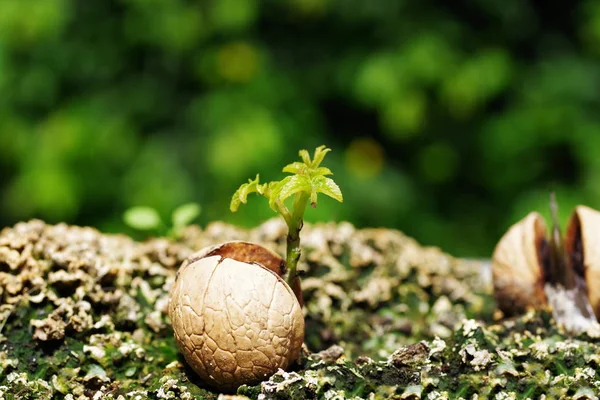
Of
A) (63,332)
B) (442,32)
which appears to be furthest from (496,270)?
(442,32)

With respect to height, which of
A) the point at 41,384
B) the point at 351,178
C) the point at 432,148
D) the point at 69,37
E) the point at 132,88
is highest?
the point at 69,37

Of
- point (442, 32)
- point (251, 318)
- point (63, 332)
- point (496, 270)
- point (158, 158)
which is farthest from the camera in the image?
point (442, 32)

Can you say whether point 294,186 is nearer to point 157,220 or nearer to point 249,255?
point 249,255

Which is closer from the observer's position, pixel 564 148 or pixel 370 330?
pixel 370 330

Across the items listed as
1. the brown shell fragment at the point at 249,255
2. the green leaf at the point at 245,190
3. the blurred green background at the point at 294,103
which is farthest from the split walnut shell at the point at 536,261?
the blurred green background at the point at 294,103

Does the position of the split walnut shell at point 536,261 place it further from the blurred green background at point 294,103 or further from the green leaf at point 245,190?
the blurred green background at point 294,103

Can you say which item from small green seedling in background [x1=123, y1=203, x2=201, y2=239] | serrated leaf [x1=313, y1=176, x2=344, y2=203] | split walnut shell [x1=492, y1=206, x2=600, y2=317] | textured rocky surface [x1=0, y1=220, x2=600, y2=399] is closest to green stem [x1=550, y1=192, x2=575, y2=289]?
split walnut shell [x1=492, y1=206, x2=600, y2=317]

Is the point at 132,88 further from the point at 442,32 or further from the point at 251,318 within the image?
the point at 251,318
